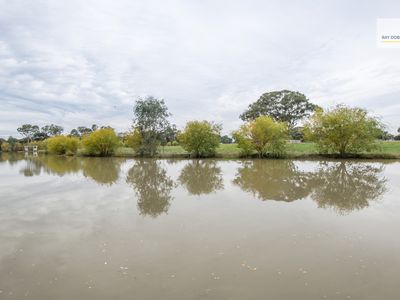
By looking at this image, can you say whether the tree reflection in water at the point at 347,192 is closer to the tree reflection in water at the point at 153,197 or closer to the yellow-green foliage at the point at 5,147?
the tree reflection in water at the point at 153,197

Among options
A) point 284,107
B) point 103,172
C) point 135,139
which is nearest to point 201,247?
point 103,172

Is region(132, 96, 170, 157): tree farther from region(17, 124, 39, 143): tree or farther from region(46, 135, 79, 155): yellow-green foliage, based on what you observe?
region(17, 124, 39, 143): tree

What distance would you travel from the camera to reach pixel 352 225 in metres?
6.77

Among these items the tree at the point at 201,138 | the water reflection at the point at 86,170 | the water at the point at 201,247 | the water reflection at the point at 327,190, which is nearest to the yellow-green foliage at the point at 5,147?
the water reflection at the point at 86,170

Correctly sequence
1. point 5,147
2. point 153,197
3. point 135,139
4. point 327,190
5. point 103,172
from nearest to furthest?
point 153,197, point 327,190, point 103,172, point 135,139, point 5,147

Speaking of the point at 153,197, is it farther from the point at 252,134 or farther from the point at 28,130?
the point at 28,130

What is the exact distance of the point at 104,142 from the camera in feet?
131

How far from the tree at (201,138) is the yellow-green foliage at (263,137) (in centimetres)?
269

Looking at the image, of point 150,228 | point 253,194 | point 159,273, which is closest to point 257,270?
point 159,273

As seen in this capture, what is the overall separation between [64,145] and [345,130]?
141 feet

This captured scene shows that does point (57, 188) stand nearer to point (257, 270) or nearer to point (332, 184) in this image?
point (257, 270)

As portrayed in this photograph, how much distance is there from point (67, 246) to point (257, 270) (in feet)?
12.0

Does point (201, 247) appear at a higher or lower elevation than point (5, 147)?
lower

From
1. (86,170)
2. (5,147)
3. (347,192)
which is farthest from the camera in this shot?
(5,147)
